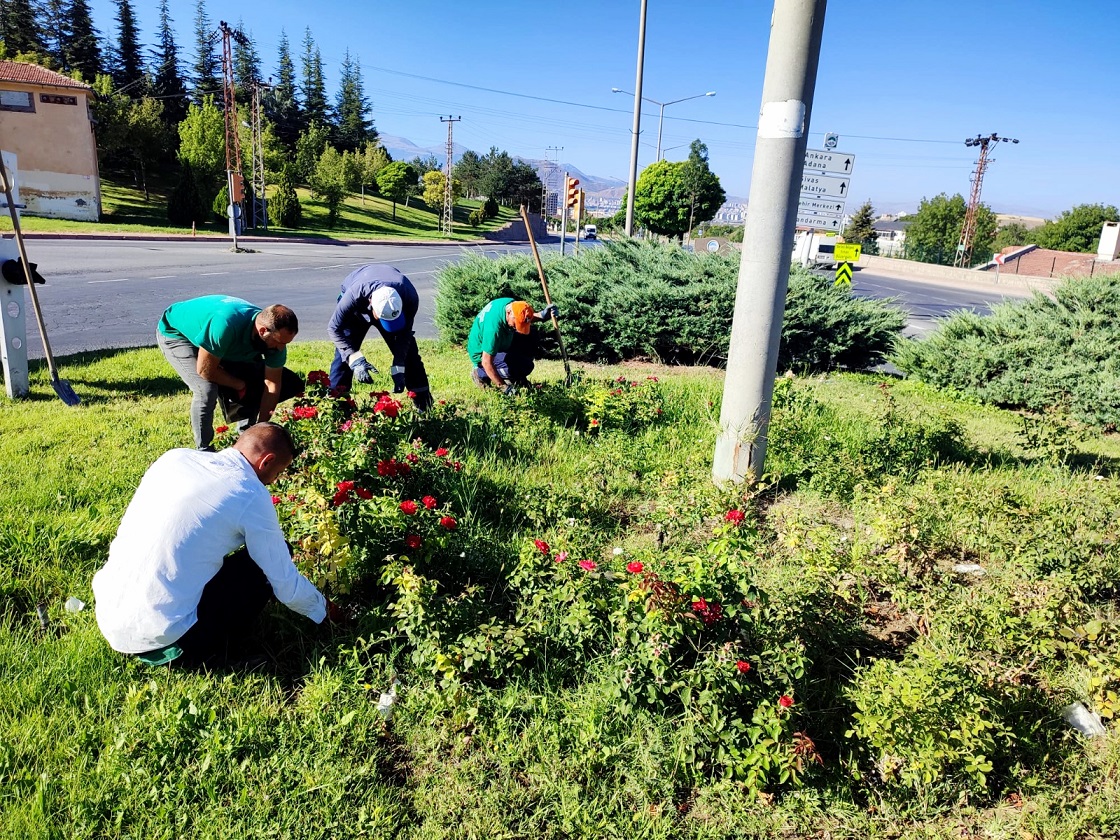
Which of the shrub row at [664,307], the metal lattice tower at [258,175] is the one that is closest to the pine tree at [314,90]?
the metal lattice tower at [258,175]

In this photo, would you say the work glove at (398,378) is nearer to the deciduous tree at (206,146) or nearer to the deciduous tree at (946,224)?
the deciduous tree at (206,146)

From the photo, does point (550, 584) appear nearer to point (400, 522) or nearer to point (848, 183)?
point (400, 522)

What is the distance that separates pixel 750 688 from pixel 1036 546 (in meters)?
1.96

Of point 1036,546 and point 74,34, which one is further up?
point 74,34

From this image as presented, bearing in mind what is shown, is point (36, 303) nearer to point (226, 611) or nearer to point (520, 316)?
point (520, 316)

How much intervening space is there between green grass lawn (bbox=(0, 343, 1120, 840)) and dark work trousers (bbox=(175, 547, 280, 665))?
0.12 m

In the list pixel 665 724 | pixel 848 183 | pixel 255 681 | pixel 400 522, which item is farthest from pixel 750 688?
pixel 848 183

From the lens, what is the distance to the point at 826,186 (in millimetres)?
9156

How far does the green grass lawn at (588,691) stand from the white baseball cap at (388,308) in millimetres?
1701

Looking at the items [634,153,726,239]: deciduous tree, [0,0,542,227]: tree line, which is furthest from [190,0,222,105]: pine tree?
[634,153,726,239]: deciduous tree

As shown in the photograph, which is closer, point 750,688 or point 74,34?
point 750,688

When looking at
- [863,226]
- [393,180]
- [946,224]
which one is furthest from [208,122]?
[946,224]

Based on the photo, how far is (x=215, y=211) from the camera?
3081 cm

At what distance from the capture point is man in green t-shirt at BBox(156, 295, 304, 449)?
4344 millimetres
